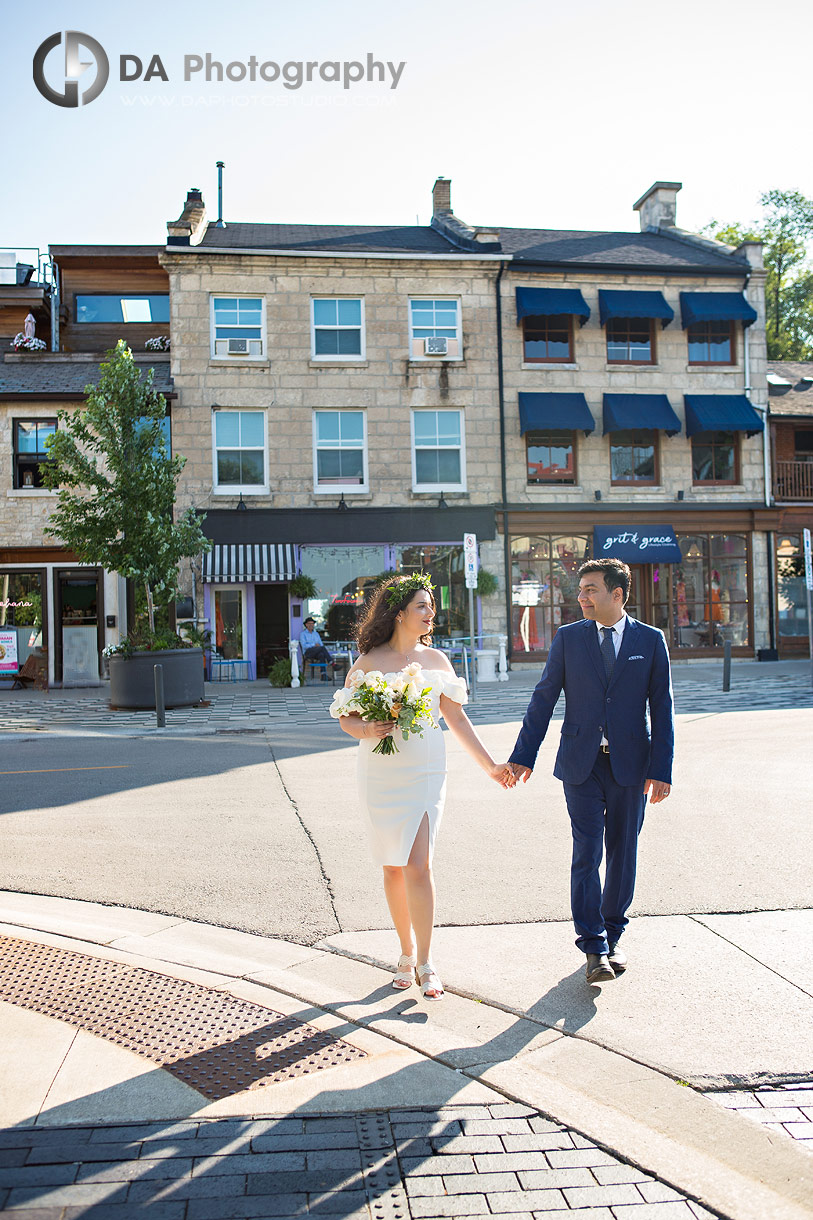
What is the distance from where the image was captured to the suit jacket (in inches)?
178

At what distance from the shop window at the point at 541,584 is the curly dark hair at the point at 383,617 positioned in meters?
20.4

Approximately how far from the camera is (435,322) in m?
25.0

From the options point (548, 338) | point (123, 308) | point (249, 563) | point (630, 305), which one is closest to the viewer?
point (249, 563)

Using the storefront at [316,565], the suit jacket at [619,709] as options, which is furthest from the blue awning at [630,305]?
the suit jacket at [619,709]

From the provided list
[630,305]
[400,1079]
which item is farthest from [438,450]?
[400,1079]

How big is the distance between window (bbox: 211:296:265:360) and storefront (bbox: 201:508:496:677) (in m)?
4.02

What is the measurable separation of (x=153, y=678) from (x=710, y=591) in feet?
51.1

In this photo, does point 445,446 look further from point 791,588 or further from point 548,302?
point 791,588

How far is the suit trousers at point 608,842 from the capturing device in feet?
14.8

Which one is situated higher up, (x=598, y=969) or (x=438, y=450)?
(x=438, y=450)

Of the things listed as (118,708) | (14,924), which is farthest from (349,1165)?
(118,708)

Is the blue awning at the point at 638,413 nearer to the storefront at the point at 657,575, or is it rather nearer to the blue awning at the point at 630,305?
the blue awning at the point at 630,305

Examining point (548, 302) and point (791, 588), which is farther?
point (791, 588)

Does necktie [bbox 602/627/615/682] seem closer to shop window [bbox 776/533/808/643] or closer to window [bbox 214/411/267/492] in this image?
window [bbox 214/411/267/492]
